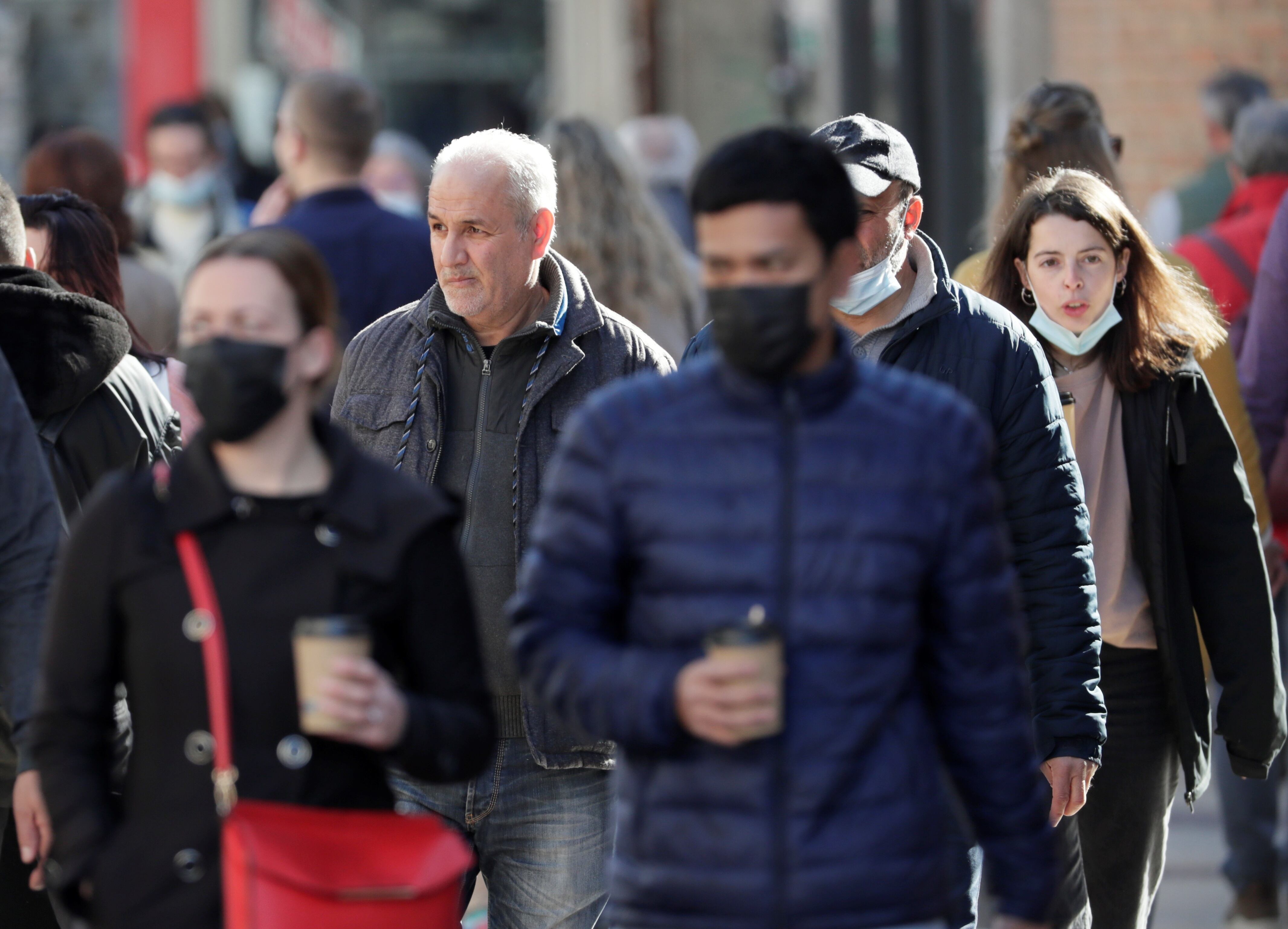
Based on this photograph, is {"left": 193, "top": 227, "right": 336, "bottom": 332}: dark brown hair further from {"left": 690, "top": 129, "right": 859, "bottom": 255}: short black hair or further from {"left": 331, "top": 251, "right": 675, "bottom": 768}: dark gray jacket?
{"left": 331, "top": 251, "right": 675, "bottom": 768}: dark gray jacket

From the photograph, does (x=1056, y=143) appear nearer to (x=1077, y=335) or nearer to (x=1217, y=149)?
(x=1077, y=335)

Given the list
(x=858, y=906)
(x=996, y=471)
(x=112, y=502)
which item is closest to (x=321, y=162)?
(x=996, y=471)

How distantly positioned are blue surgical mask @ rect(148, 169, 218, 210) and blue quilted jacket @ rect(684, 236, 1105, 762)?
19.8ft

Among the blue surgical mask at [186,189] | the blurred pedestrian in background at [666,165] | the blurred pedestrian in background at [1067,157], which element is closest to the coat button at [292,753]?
the blurred pedestrian in background at [1067,157]

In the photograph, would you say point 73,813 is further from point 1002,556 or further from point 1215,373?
point 1215,373

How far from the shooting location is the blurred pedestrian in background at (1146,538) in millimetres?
4477

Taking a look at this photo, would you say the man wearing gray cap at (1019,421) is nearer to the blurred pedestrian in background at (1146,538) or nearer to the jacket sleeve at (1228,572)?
the blurred pedestrian in background at (1146,538)

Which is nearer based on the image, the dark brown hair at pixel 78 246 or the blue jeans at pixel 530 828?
the blue jeans at pixel 530 828

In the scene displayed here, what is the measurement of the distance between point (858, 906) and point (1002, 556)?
0.55 meters

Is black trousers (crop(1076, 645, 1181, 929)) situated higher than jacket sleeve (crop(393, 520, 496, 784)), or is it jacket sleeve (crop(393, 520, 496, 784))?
jacket sleeve (crop(393, 520, 496, 784))

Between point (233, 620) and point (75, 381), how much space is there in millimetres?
1484

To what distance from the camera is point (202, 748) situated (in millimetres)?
2799

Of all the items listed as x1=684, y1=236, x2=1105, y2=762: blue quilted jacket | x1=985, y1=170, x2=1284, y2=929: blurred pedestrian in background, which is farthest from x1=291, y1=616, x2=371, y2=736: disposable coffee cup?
x1=985, y1=170, x2=1284, y2=929: blurred pedestrian in background

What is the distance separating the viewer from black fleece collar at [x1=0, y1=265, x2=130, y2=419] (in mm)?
4066
